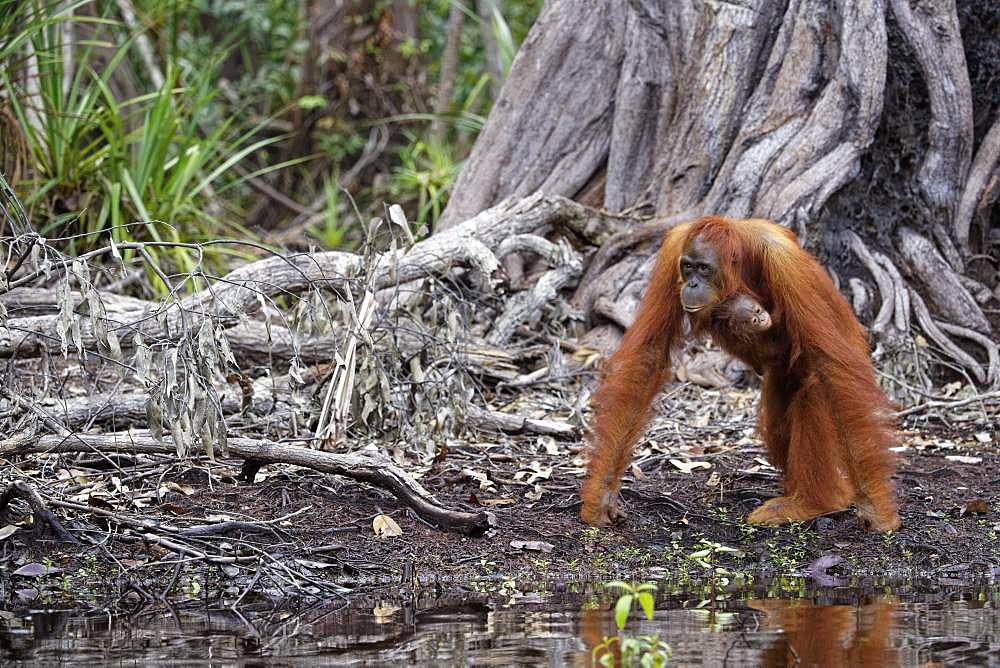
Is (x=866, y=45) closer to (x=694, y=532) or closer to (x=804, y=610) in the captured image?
(x=694, y=532)

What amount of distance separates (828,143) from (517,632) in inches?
157

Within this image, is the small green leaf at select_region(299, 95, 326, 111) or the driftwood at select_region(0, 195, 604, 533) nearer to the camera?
the driftwood at select_region(0, 195, 604, 533)

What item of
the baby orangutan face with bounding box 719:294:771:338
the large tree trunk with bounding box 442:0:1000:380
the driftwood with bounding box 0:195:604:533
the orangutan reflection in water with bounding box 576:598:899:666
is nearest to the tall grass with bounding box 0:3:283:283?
the driftwood with bounding box 0:195:604:533

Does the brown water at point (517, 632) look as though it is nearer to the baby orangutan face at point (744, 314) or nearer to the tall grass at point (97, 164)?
the baby orangutan face at point (744, 314)

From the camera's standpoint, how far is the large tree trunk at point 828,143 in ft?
20.4

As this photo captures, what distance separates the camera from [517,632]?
2977mm

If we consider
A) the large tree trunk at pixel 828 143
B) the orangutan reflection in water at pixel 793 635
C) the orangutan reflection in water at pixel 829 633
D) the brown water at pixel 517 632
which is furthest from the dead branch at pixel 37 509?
the large tree trunk at pixel 828 143

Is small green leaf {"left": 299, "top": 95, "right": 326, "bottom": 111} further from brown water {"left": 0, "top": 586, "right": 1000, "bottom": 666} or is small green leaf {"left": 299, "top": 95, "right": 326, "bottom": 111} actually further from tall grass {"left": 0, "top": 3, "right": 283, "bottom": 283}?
brown water {"left": 0, "top": 586, "right": 1000, "bottom": 666}

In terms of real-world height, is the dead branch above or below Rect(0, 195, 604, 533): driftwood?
below

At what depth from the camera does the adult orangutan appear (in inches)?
148

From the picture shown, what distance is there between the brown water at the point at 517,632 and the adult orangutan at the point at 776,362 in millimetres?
529

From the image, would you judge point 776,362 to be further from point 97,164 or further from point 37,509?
point 97,164

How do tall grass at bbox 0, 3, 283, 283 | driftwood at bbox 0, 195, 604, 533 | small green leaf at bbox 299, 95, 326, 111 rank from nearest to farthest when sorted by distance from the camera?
1. driftwood at bbox 0, 195, 604, 533
2. tall grass at bbox 0, 3, 283, 283
3. small green leaf at bbox 299, 95, 326, 111

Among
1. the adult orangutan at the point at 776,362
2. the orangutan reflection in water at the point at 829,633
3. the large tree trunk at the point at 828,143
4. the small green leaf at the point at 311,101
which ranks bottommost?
the orangutan reflection in water at the point at 829,633
